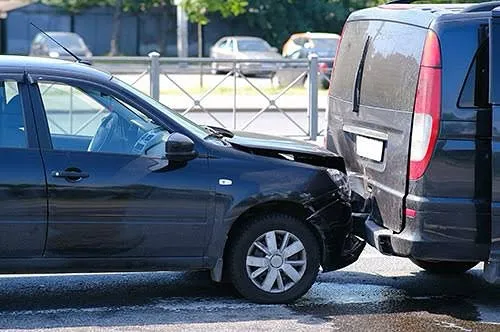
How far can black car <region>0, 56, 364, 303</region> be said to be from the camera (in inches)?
240

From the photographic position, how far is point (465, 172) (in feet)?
19.8

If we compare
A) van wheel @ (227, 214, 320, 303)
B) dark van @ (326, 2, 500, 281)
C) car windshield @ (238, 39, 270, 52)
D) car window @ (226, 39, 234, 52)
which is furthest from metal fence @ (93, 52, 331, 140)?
car window @ (226, 39, 234, 52)

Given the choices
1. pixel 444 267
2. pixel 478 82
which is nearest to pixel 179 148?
pixel 478 82

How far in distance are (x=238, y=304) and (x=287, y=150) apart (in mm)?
1117

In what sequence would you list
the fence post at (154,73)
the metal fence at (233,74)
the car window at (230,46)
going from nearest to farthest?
the fence post at (154,73) → the metal fence at (233,74) → the car window at (230,46)

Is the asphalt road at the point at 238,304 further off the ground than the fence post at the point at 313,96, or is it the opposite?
the fence post at the point at 313,96

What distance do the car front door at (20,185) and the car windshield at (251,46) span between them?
3156 centimetres

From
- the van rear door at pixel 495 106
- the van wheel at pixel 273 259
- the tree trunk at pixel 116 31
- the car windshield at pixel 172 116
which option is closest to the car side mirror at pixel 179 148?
the car windshield at pixel 172 116

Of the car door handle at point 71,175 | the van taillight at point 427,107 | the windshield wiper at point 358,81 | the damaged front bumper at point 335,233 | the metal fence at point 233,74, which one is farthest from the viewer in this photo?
the metal fence at point 233,74

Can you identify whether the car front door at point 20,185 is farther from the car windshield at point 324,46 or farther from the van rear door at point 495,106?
the car windshield at point 324,46

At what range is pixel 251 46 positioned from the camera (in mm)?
37844

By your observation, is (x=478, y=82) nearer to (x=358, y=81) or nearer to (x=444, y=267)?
(x=358, y=81)

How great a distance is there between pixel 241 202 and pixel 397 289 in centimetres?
161

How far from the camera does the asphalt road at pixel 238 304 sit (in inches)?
243
